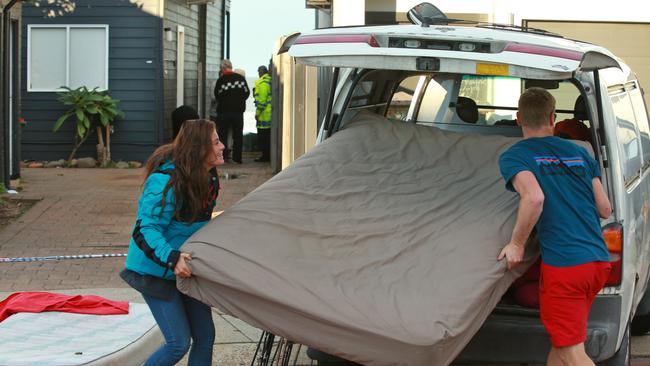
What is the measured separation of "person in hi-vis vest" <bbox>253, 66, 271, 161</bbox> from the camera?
822 inches

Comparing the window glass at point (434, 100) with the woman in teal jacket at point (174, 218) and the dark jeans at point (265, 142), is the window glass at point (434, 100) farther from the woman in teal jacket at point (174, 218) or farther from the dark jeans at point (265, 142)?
the dark jeans at point (265, 142)

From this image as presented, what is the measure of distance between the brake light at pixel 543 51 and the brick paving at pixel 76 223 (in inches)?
193

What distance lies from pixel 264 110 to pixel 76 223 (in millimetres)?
8743

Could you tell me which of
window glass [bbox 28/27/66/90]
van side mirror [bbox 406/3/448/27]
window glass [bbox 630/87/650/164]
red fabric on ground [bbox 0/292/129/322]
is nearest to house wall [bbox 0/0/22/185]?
window glass [bbox 28/27/66/90]

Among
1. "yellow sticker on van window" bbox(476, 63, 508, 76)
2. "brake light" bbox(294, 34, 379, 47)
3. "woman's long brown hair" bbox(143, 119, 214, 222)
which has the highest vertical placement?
"brake light" bbox(294, 34, 379, 47)

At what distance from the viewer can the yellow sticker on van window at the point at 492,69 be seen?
5.20 meters

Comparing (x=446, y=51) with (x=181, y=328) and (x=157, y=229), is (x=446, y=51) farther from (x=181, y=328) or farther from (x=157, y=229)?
(x=181, y=328)

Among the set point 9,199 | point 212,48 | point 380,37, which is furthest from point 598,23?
point 212,48

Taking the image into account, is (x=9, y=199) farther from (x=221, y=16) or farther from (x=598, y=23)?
(x=221, y=16)

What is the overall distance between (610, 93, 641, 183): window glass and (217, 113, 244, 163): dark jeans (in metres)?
14.0

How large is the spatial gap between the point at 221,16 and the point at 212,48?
196 centimetres

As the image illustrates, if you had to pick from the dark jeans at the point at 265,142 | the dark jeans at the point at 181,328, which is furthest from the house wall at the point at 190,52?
the dark jeans at the point at 181,328

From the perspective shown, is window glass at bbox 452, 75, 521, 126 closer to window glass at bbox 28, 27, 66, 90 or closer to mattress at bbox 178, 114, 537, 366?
mattress at bbox 178, 114, 537, 366

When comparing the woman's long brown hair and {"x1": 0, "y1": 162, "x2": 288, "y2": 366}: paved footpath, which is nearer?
the woman's long brown hair
